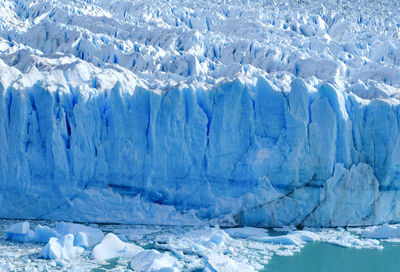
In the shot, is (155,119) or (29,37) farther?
(29,37)

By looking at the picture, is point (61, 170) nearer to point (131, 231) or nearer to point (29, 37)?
point (131, 231)

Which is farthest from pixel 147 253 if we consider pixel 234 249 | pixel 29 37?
pixel 29 37

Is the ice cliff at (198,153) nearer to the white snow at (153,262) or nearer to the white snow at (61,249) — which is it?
the white snow at (61,249)

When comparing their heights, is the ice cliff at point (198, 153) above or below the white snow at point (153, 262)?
above

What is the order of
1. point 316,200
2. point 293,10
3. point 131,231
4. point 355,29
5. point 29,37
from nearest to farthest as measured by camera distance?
1. point 131,231
2. point 316,200
3. point 29,37
4. point 355,29
5. point 293,10

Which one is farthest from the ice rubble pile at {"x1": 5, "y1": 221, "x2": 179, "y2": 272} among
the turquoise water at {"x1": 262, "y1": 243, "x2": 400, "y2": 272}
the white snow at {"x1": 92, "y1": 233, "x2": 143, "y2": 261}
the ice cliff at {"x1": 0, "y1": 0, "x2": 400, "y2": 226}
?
the turquoise water at {"x1": 262, "y1": 243, "x2": 400, "y2": 272}

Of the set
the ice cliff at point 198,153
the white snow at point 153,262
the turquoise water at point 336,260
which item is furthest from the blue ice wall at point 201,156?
the white snow at point 153,262
